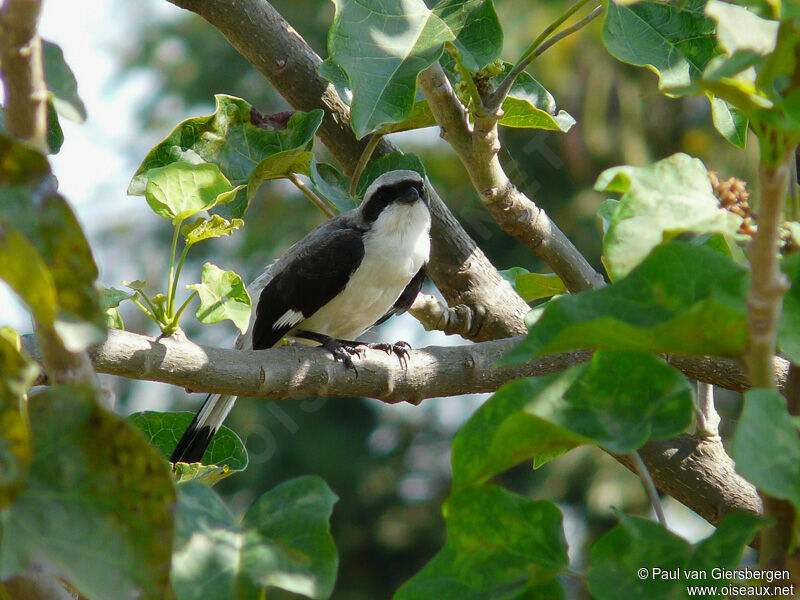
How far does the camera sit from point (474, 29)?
87.1 inches

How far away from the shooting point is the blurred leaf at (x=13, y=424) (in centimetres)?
94

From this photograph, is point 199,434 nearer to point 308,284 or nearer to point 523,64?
point 308,284

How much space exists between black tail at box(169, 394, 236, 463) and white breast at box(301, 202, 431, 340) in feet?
2.50

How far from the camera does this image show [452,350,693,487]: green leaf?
1.15 metres

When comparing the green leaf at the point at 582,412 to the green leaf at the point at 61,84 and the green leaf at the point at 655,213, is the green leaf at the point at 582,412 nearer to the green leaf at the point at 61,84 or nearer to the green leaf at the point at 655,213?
the green leaf at the point at 655,213

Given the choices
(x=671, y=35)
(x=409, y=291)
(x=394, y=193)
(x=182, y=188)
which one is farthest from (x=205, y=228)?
(x=409, y=291)

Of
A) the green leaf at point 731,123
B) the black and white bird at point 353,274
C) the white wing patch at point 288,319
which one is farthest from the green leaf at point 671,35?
the white wing patch at point 288,319

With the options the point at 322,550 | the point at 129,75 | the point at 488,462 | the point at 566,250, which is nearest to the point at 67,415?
the point at 322,550

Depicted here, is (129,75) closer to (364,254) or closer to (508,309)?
(364,254)

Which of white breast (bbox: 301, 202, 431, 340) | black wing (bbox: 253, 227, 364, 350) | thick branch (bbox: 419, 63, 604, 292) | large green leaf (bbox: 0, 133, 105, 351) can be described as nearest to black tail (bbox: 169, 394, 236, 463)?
black wing (bbox: 253, 227, 364, 350)

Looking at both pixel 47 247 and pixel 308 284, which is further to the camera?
pixel 308 284

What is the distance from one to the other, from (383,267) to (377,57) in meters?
2.00

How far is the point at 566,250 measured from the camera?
2.93 m

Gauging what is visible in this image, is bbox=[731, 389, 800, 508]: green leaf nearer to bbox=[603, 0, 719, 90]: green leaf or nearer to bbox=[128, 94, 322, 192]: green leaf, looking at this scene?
bbox=[603, 0, 719, 90]: green leaf
